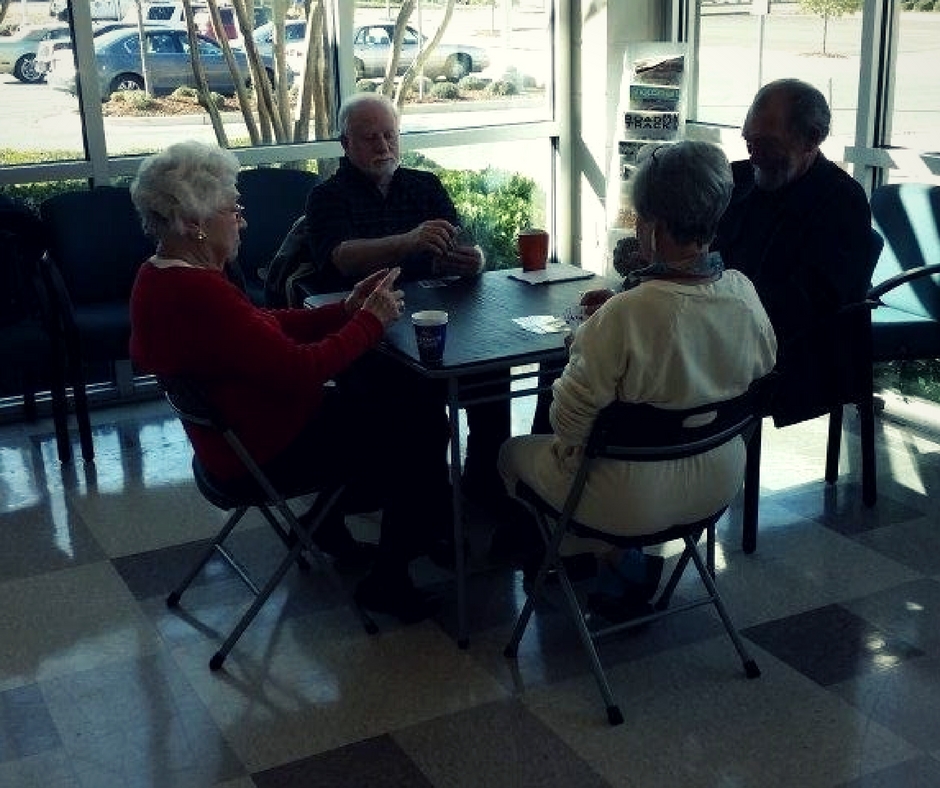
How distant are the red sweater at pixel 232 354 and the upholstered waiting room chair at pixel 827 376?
1424 millimetres

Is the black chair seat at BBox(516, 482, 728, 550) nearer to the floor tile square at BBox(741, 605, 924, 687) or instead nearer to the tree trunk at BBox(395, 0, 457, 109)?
the floor tile square at BBox(741, 605, 924, 687)

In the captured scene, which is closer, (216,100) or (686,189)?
(686,189)

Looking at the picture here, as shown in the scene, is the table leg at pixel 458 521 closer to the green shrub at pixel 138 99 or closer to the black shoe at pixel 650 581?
the black shoe at pixel 650 581

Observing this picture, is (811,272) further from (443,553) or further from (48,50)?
(48,50)

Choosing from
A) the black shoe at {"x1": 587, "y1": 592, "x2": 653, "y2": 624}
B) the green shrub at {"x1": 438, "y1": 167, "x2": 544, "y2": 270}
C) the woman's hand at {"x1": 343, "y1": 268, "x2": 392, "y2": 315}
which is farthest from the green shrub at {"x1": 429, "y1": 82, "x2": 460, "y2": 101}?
the black shoe at {"x1": 587, "y1": 592, "x2": 653, "y2": 624}

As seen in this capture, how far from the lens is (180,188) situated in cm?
321

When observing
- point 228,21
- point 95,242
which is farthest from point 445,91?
point 95,242

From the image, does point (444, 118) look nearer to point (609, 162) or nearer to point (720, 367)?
point (609, 162)

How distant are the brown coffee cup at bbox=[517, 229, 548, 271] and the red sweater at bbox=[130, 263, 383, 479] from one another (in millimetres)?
925

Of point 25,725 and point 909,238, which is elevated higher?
point 909,238

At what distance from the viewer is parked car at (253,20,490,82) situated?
A: 624cm

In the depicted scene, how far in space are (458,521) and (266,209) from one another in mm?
2872

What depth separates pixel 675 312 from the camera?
2.81 meters

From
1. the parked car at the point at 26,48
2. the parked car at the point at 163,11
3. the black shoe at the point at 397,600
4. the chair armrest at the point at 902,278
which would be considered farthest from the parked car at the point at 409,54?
the black shoe at the point at 397,600
